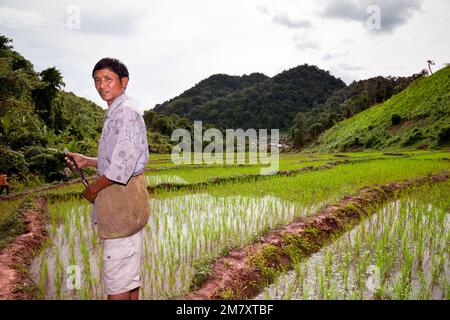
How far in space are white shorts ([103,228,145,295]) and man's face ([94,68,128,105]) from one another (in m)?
0.91

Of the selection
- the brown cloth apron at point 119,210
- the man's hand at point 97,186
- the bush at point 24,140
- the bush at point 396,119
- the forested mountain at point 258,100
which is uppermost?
the forested mountain at point 258,100

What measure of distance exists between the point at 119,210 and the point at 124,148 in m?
0.42

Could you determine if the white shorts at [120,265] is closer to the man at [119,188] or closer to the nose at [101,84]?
the man at [119,188]

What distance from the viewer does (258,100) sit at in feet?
244

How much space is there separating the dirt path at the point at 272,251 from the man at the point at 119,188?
96cm

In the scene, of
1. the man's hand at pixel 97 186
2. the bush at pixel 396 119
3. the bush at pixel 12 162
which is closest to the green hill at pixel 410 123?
the bush at pixel 396 119

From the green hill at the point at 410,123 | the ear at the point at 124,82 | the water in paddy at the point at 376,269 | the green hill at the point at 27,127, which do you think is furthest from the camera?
the green hill at the point at 410,123

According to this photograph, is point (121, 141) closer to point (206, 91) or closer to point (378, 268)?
point (378, 268)

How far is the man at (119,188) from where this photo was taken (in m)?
1.99

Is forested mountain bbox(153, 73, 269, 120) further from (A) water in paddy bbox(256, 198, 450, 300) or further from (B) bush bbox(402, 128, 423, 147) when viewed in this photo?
(A) water in paddy bbox(256, 198, 450, 300)

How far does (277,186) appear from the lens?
8.90m

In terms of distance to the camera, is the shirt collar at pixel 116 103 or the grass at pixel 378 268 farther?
the grass at pixel 378 268

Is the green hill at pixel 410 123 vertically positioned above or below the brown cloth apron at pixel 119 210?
above
